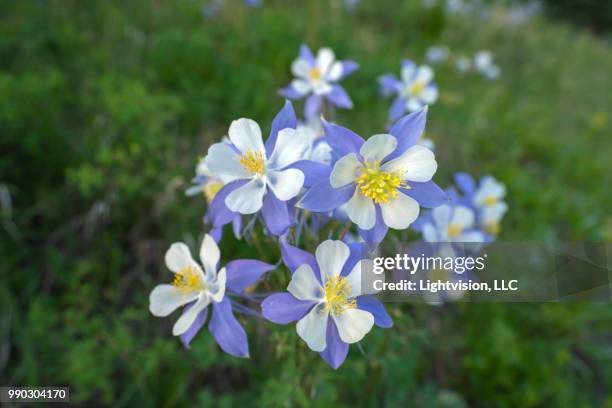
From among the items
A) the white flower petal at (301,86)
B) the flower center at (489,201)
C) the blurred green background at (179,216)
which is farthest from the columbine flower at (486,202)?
the white flower petal at (301,86)

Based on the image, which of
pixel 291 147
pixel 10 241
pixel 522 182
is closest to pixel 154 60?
pixel 10 241

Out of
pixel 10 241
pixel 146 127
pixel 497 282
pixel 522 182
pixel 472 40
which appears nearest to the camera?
pixel 497 282

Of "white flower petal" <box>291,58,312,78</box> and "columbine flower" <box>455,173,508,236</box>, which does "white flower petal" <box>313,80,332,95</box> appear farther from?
"columbine flower" <box>455,173,508,236</box>

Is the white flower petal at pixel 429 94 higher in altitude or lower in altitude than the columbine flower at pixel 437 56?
lower

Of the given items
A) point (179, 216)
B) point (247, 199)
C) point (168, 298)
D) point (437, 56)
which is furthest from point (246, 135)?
point (437, 56)

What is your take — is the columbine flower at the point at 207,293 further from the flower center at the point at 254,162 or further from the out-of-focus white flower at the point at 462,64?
the out-of-focus white flower at the point at 462,64

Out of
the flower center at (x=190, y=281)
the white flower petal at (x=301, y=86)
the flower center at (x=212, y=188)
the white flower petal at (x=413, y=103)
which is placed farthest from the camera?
the white flower petal at (x=413, y=103)

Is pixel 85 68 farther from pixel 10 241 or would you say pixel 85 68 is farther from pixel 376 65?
pixel 376 65

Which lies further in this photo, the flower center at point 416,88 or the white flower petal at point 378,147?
the flower center at point 416,88
